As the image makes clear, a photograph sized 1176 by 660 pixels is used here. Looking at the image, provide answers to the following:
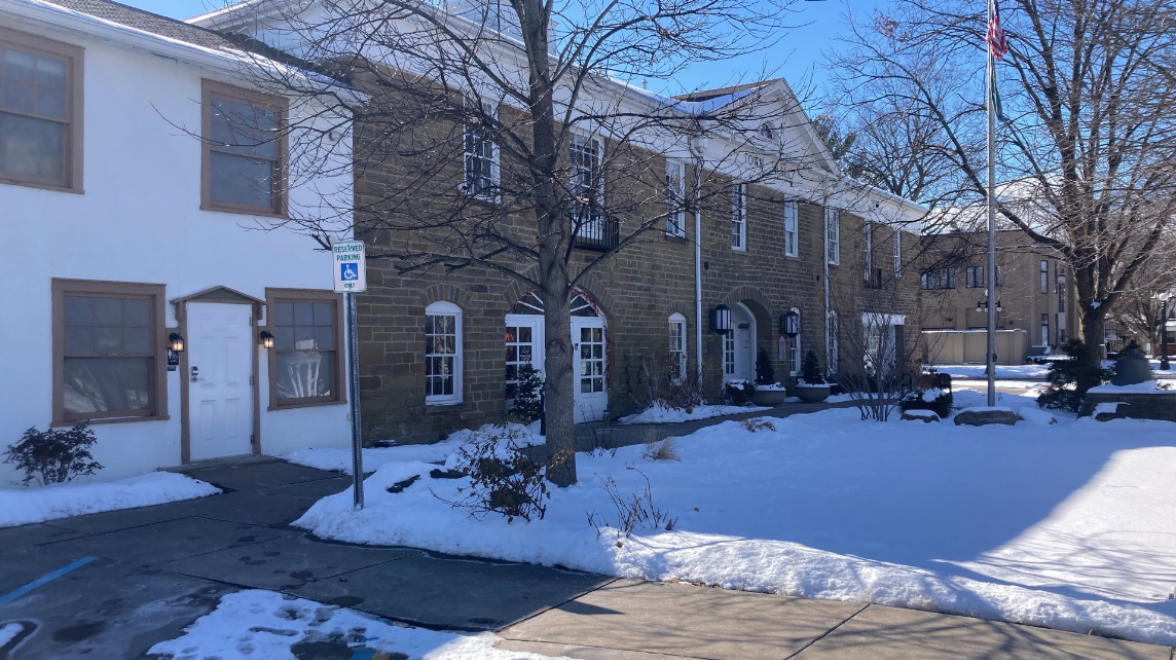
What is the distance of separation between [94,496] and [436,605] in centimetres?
514

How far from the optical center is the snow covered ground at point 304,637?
16.9 ft

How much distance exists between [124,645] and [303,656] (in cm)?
110

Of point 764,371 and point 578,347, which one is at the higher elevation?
point 578,347

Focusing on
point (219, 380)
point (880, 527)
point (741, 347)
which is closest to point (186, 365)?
point (219, 380)

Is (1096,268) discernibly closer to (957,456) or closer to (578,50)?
(957,456)

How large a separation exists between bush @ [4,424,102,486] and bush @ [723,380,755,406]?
13716mm

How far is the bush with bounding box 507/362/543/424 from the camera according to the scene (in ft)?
50.4

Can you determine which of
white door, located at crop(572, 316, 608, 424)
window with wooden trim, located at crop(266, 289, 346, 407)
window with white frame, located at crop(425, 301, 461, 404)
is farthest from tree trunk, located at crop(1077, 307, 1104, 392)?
window with wooden trim, located at crop(266, 289, 346, 407)

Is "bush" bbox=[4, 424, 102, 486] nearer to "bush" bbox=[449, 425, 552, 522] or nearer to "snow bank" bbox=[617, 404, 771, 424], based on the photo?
Answer: "bush" bbox=[449, 425, 552, 522]

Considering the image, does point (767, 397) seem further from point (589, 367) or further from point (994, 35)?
point (994, 35)

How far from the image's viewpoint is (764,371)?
72.8ft

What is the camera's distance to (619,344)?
59.5 feet

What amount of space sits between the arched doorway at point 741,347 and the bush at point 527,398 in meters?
8.55

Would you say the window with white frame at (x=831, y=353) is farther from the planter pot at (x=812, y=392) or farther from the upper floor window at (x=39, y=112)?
the upper floor window at (x=39, y=112)
